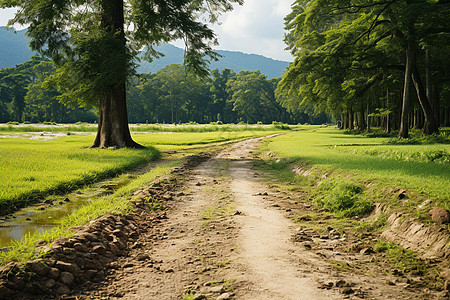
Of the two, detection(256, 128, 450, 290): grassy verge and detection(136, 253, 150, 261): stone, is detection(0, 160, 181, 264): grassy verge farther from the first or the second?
detection(256, 128, 450, 290): grassy verge

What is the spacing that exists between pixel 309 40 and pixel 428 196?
1123 inches

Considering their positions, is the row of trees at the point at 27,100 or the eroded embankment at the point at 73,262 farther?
the row of trees at the point at 27,100

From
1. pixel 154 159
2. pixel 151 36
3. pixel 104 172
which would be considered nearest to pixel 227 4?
pixel 151 36

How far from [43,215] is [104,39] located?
531 inches

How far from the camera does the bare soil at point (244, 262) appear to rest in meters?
3.66

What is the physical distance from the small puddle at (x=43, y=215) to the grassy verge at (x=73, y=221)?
30cm

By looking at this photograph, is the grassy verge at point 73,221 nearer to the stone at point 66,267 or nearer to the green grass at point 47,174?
the stone at point 66,267

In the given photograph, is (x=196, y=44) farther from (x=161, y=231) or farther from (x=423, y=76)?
(x=423, y=76)

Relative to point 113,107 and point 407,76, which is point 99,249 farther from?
point 407,76

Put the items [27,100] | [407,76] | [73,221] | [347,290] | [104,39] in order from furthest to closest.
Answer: [27,100], [407,76], [104,39], [73,221], [347,290]

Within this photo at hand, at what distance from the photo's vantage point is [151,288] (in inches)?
149

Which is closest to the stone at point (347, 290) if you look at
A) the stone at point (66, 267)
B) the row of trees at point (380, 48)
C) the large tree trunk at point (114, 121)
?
the stone at point (66, 267)

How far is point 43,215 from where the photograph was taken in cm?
687

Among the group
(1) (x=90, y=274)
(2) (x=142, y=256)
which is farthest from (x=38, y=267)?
(2) (x=142, y=256)
